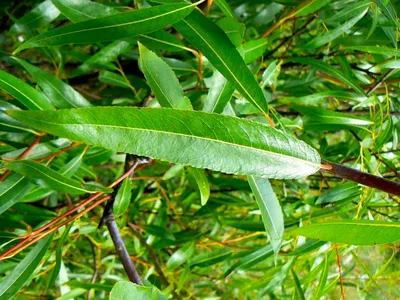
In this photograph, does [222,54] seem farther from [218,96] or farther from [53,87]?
[53,87]

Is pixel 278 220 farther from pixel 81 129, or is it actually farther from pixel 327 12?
pixel 327 12

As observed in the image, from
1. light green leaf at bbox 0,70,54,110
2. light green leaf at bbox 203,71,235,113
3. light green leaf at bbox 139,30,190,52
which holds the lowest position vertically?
light green leaf at bbox 203,71,235,113

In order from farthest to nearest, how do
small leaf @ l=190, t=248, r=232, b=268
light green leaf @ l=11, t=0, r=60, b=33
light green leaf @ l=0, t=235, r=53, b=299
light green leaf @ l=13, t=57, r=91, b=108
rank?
small leaf @ l=190, t=248, r=232, b=268, light green leaf @ l=11, t=0, r=60, b=33, light green leaf @ l=13, t=57, r=91, b=108, light green leaf @ l=0, t=235, r=53, b=299

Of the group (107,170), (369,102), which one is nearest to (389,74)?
(369,102)

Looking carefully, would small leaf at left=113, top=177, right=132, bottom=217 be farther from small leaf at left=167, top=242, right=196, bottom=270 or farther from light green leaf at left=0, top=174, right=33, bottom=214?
small leaf at left=167, top=242, right=196, bottom=270

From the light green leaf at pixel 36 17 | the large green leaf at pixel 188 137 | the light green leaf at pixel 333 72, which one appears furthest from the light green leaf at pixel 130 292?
the light green leaf at pixel 36 17

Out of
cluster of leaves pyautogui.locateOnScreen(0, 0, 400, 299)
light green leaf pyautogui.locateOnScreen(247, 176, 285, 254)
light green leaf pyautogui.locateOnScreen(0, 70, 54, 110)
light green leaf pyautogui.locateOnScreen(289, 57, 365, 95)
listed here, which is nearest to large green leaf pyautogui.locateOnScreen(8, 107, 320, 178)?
cluster of leaves pyautogui.locateOnScreen(0, 0, 400, 299)
